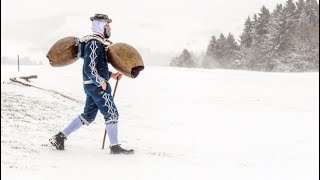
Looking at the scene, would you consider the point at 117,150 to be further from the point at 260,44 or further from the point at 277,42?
the point at 260,44

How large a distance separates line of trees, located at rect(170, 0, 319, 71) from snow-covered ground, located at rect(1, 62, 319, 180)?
4983 cm

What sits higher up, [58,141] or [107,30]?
[107,30]

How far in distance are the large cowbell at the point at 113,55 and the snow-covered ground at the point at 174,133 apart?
3.85 feet

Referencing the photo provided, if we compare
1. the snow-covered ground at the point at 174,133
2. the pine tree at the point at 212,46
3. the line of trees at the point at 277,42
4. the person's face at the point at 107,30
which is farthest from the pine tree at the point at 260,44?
the person's face at the point at 107,30

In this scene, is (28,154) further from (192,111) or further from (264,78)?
(264,78)

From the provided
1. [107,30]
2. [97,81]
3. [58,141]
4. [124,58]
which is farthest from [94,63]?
[58,141]

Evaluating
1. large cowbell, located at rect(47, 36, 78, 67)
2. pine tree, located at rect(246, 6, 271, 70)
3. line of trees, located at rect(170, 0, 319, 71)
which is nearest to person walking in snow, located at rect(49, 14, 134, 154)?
large cowbell, located at rect(47, 36, 78, 67)

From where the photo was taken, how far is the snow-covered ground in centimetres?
558

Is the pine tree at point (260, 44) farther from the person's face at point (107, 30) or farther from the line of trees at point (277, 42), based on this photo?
the person's face at point (107, 30)

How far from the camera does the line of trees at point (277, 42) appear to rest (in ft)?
217

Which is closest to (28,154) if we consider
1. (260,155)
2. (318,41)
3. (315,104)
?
(260,155)

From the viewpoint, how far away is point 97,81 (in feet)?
20.3

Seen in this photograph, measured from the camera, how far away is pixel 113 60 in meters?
6.41

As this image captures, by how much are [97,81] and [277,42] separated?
68035 mm
